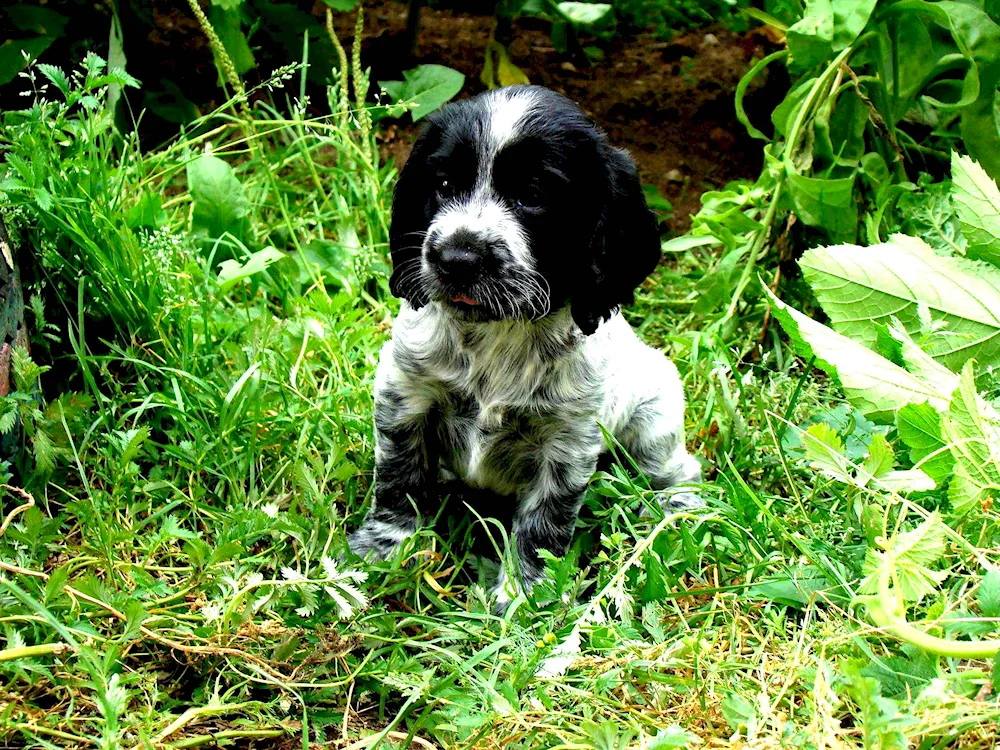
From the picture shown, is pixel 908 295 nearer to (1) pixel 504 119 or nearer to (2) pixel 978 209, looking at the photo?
(2) pixel 978 209

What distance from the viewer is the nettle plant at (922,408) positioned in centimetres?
221

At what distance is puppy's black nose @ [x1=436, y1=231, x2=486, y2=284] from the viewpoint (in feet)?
8.81

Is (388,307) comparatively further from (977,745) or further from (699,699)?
(977,745)

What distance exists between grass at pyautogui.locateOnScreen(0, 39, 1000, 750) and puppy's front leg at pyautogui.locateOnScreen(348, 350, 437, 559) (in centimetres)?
13

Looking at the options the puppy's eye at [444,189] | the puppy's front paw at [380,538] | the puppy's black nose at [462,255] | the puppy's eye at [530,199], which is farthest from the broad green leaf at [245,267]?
the puppy's eye at [530,199]

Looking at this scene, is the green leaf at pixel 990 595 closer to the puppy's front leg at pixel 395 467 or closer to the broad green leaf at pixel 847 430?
the broad green leaf at pixel 847 430

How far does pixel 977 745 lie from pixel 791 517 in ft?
3.31

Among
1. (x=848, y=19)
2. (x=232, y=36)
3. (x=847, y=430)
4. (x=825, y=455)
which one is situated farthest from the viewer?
(x=232, y=36)

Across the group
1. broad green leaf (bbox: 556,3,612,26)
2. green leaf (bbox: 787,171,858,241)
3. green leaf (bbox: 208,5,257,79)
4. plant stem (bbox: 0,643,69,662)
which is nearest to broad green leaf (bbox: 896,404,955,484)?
green leaf (bbox: 787,171,858,241)

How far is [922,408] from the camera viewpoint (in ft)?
8.95

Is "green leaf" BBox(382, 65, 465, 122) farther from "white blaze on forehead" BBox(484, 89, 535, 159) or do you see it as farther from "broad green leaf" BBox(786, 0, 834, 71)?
"white blaze on forehead" BBox(484, 89, 535, 159)

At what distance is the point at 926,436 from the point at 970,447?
211 millimetres

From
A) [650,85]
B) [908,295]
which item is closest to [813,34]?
[908,295]

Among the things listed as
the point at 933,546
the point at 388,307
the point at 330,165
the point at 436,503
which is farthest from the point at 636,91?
the point at 933,546
